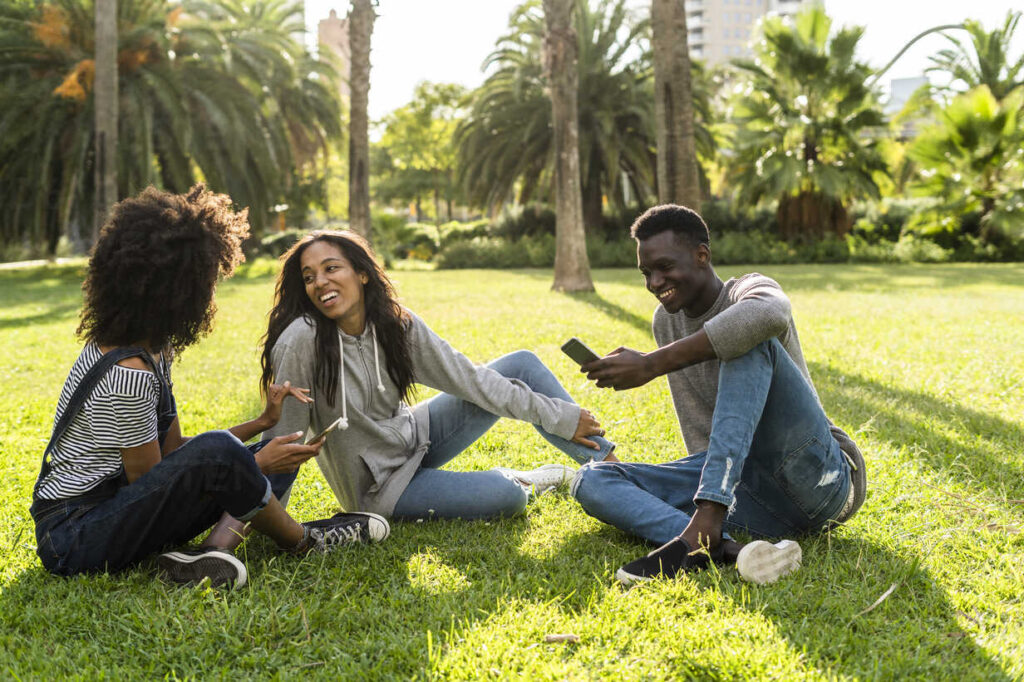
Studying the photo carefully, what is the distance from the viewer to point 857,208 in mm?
26047

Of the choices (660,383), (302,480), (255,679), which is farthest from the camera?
(660,383)

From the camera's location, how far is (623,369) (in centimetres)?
314

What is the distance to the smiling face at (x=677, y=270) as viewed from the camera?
3248 millimetres

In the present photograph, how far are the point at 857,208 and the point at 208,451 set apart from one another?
86.8 feet

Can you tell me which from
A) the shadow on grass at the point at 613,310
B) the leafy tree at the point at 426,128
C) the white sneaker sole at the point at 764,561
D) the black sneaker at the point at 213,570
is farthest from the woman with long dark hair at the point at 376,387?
the leafy tree at the point at 426,128

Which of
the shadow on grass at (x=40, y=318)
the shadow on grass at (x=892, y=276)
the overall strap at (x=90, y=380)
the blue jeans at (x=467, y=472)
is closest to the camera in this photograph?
the overall strap at (x=90, y=380)

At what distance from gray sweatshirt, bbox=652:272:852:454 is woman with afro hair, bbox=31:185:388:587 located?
4.85ft

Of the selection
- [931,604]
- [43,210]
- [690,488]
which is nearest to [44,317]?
[43,210]

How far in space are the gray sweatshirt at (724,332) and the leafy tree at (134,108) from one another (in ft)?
57.2

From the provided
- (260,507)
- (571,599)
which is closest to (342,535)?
(260,507)

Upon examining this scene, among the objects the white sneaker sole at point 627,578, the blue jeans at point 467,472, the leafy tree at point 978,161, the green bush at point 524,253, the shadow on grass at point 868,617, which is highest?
the leafy tree at point 978,161

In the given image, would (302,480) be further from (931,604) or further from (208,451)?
(931,604)

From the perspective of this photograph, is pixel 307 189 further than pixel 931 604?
Yes

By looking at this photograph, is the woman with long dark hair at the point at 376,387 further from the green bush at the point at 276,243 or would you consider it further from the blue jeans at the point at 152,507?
the green bush at the point at 276,243
